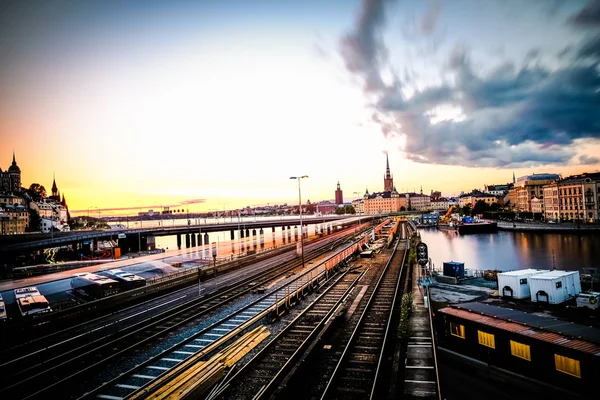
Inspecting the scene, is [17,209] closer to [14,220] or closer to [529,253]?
[14,220]

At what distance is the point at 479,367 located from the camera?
51.4 feet

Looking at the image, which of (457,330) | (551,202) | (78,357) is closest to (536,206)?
(551,202)

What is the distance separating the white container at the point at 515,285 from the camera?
24.8 metres

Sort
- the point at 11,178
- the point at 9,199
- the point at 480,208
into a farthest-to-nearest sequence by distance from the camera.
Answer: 1. the point at 480,208
2. the point at 11,178
3. the point at 9,199

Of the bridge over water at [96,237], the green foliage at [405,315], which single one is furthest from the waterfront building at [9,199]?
the green foliage at [405,315]

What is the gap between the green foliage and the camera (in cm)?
1744

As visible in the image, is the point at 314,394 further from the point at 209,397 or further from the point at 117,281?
the point at 117,281

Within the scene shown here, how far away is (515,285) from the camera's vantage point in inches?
985

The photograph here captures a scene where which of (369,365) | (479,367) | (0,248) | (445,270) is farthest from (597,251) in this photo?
(0,248)

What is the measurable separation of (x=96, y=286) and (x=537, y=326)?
28.9 m

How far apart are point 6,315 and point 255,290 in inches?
627

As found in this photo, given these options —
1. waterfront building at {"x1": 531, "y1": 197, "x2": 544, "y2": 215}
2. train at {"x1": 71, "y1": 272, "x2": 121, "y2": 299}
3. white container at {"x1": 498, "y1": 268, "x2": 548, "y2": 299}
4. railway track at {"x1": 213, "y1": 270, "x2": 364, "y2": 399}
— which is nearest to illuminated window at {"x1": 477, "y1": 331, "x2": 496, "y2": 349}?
railway track at {"x1": 213, "y1": 270, "x2": 364, "y2": 399}

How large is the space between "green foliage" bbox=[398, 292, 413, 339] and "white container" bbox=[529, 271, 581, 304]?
8.66 metres

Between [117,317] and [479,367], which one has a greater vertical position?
[117,317]
